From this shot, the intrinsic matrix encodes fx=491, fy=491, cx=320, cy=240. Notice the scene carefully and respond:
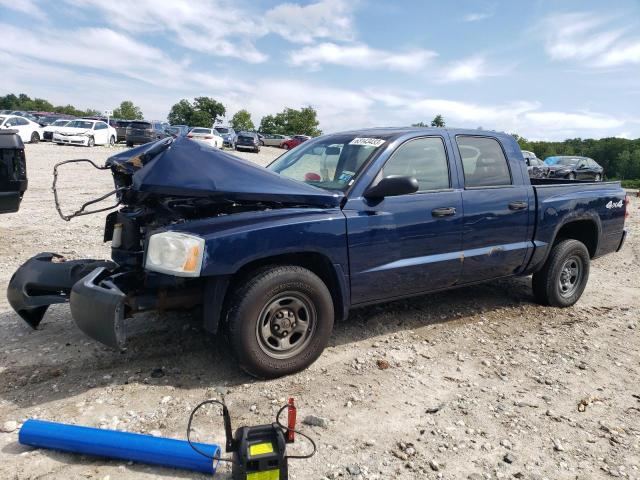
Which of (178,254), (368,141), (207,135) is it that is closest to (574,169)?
(207,135)

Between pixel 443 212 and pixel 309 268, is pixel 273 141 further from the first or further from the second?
pixel 309 268

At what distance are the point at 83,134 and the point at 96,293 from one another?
24733 mm

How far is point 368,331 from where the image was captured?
4.35 metres

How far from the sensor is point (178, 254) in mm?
3029

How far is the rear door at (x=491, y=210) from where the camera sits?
14.0 ft

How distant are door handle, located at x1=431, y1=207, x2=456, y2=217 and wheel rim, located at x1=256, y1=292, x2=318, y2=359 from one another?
1.31m

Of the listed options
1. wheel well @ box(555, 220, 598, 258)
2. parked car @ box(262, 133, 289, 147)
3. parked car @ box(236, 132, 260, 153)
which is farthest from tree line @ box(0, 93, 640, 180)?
wheel well @ box(555, 220, 598, 258)

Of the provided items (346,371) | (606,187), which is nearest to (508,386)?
(346,371)

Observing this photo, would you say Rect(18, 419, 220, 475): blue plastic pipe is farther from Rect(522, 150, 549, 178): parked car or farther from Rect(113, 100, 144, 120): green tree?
Rect(113, 100, 144, 120): green tree

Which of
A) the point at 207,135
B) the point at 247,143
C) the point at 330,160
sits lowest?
the point at 330,160

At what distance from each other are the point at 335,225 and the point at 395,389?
1216mm

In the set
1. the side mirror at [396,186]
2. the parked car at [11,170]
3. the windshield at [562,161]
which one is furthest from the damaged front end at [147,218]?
the windshield at [562,161]

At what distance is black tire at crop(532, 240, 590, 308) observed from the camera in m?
5.06

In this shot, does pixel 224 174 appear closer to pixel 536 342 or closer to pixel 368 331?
pixel 368 331
